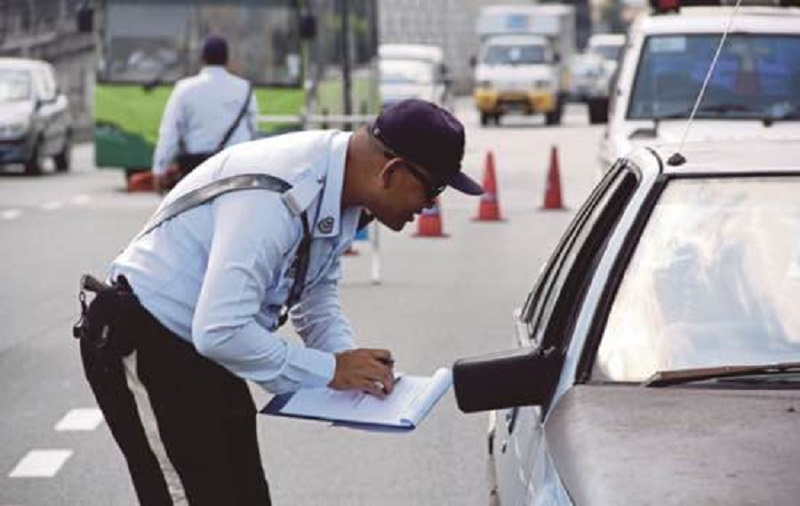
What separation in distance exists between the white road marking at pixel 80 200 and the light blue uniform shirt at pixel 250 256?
20.6 metres

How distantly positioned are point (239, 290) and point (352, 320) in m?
9.12

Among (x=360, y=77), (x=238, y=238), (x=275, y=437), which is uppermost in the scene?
(x=238, y=238)

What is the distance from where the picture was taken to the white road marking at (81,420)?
10.1 meters

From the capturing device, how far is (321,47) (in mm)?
30078

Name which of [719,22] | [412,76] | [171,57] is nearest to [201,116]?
[719,22]

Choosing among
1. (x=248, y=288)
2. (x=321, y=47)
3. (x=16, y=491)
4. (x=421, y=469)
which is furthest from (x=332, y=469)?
(x=321, y=47)

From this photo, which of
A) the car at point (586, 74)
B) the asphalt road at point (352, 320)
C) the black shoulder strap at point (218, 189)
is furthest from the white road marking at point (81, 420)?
the car at point (586, 74)

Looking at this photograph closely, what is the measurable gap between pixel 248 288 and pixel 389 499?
361cm

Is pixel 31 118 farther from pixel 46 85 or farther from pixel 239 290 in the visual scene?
pixel 239 290

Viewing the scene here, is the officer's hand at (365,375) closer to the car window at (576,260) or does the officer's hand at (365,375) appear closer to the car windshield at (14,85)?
the car window at (576,260)

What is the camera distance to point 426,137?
4.89 m

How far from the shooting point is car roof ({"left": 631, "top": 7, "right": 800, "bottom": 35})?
15.2 m

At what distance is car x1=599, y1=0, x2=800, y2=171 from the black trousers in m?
8.91

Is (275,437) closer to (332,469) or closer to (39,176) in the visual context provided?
(332,469)
